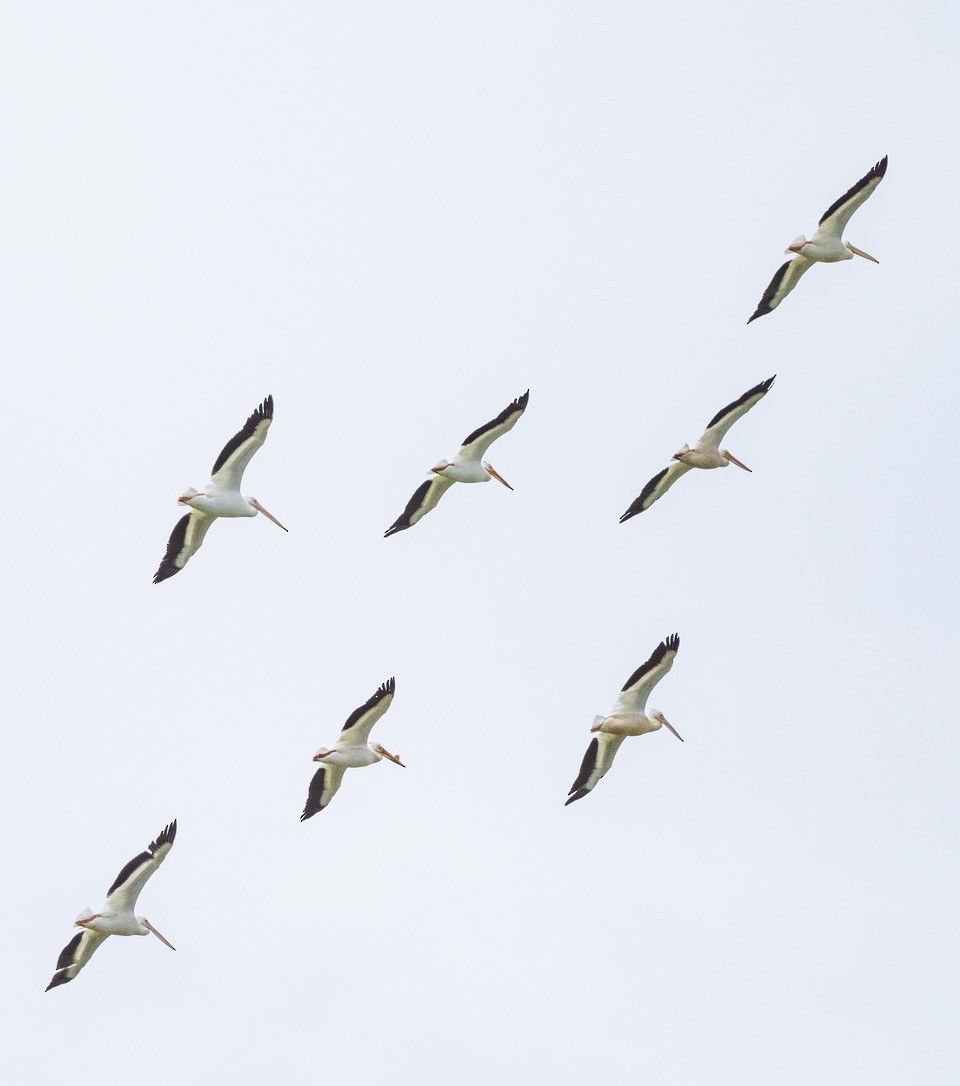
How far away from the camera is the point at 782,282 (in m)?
27.1

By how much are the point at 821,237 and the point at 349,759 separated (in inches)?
364

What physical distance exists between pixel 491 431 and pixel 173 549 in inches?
176

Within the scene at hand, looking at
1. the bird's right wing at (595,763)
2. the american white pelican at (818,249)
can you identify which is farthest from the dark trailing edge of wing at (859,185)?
the bird's right wing at (595,763)

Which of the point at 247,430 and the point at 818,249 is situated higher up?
the point at 818,249

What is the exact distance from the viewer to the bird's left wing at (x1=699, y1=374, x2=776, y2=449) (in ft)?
86.3

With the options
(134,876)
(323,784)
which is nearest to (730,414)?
(323,784)

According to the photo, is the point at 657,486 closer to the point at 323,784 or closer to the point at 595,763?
the point at 595,763

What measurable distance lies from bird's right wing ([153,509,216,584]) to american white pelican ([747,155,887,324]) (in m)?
7.55

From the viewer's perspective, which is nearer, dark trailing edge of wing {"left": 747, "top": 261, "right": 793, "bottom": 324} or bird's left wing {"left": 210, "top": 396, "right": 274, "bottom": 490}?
bird's left wing {"left": 210, "top": 396, "right": 274, "bottom": 490}

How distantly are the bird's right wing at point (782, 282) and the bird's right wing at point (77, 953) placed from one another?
456 inches

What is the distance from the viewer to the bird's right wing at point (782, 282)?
2694cm

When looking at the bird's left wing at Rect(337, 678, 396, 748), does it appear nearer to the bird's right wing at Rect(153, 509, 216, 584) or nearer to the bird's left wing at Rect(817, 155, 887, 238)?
the bird's right wing at Rect(153, 509, 216, 584)

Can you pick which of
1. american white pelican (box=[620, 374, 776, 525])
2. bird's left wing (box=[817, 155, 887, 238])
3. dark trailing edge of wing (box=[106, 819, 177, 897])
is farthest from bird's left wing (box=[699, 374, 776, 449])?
dark trailing edge of wing (box=[106, 819, 177, 897])

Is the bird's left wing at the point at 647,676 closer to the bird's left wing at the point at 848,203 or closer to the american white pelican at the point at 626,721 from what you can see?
the american white pelican at the point at 626,721
